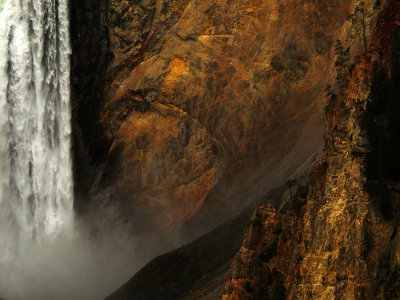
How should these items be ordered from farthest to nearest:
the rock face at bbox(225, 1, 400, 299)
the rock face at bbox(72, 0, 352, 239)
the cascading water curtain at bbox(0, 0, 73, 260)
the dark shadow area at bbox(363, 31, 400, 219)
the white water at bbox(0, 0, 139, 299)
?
the cascading water curtain at bbox(0, 0, 73, 260)
the white water at bbox(0, 0, 139, 299)
the rock face at bbox(72, 0, 352, 239)
the dark shadow area at bbox(363, 31, 400, 219)
the rock face at bbox(225, 1, 400, 299)

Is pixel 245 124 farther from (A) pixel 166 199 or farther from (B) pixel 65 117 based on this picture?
(B) pixel 65 117

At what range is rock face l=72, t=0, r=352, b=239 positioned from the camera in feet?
137

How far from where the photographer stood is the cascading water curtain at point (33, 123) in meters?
43.6

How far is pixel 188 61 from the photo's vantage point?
44031mm

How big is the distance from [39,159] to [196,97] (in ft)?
44.9

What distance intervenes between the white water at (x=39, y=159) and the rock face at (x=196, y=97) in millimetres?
1946

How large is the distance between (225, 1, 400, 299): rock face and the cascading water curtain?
79.5 feet

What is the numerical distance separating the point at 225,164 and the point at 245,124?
11.4 ft

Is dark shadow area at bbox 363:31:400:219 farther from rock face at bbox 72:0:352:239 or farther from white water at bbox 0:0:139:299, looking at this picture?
white water at bbox 0:0:139:299

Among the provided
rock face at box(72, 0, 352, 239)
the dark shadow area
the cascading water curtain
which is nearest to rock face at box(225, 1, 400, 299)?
the dark shadow area

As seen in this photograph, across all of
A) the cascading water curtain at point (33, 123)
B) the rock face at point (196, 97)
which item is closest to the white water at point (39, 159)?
the cascading water curtain at point (33, 123)

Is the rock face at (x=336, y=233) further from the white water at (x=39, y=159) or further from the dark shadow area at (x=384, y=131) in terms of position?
the white water at (x=39, y=159)

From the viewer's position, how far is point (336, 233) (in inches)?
830

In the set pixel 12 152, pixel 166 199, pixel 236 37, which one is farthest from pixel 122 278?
pixel 236 37
